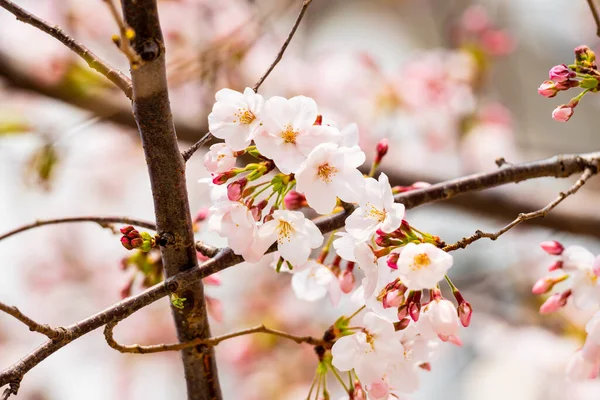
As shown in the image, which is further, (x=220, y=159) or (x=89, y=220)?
(x=89, y=220)

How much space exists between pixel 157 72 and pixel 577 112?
444 cm

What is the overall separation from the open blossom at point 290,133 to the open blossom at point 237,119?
1cm

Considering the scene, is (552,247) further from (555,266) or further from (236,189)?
(236,189)

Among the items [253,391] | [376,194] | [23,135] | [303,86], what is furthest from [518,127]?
[376,194]

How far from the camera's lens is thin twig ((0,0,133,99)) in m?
0.53

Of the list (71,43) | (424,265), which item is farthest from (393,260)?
(71,43)

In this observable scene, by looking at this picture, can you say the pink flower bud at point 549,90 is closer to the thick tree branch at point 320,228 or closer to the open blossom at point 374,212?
the thick tree branch at point 320,228

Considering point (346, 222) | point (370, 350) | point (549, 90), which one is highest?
point (549, 90)

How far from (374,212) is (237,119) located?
16cm

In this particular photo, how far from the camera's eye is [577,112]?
171 inches

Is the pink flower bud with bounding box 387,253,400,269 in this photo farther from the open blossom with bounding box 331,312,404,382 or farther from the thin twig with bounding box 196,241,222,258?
the thin twig with bounding box 196,241,222,258

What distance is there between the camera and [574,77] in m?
0.66

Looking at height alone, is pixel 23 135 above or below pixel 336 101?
below

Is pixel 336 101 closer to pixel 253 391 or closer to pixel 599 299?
pixel 253 391
